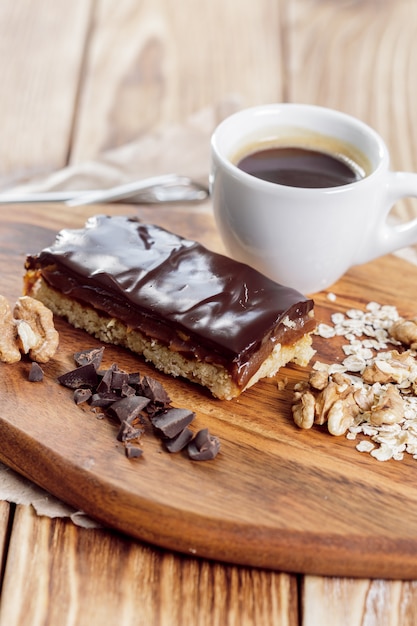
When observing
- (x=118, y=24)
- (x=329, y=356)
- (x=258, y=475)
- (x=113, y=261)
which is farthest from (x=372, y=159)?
(x=118, y=24)

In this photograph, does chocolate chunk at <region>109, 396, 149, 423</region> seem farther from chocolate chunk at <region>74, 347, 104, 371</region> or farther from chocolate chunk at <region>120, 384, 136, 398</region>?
chocolate chunk at <region>74, 347, 104, 371</region>

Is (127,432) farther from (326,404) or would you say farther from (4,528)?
(326,404)

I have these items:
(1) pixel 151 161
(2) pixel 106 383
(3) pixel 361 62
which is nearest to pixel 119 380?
(2) pixel 106 383

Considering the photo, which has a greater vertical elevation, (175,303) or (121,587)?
(175,303)

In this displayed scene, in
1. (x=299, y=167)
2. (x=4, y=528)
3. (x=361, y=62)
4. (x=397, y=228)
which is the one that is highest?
(x=299, y=167)

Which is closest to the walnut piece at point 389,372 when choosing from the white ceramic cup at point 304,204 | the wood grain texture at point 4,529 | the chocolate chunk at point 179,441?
the white ceramic cup at point 304,204

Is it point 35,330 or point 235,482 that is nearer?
point 235,482
